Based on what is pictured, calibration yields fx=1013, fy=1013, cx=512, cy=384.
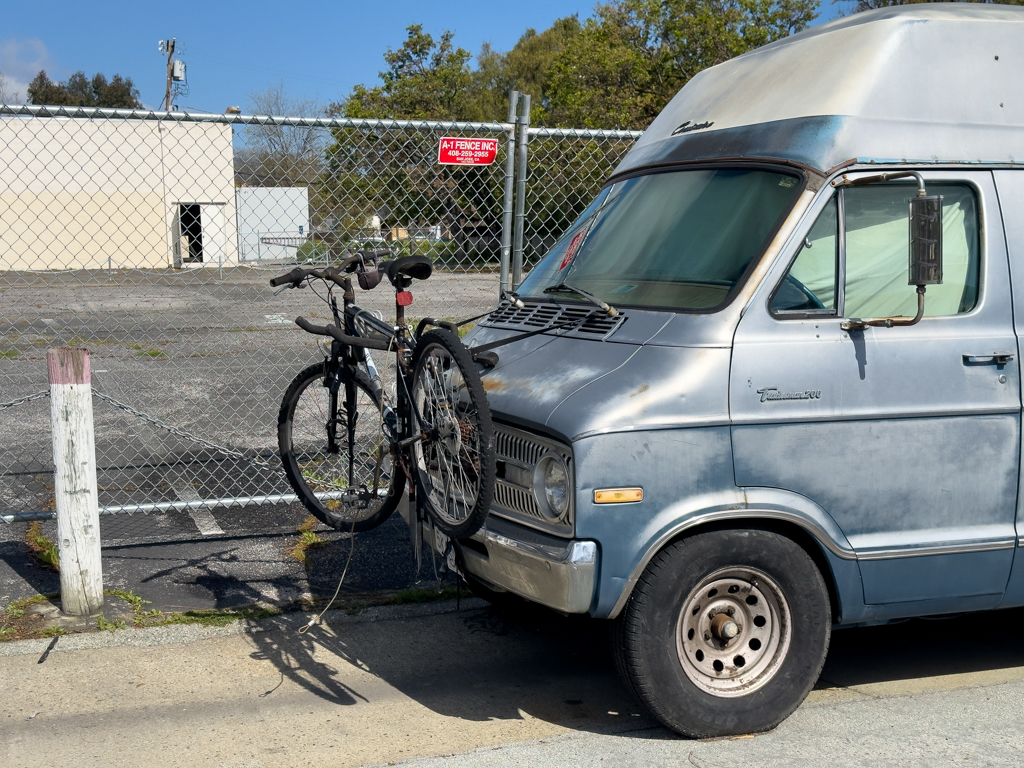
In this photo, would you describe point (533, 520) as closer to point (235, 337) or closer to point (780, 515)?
point (780, 515)

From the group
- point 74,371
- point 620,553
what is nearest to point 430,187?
point 74,371

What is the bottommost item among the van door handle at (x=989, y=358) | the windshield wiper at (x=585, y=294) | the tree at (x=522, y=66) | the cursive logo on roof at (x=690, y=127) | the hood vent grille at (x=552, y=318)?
the van door handle at (x=989, y=358)

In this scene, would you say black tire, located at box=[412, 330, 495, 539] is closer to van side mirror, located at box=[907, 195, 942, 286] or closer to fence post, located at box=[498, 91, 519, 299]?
van side mirror, located at box=[907, 195, 942, 286]

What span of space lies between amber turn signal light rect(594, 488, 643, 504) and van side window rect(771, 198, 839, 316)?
96 centimetres

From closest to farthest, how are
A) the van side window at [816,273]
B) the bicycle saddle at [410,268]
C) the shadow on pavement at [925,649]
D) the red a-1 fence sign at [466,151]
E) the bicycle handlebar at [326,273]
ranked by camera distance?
the van side window at [816,273]
the bicycle saddle at [410,268]
the shadow on pavement at [925,649]
the bicycle handlebar at [326,273]
the red a-1 fence sign at [466,151]

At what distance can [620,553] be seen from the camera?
3.59 metres

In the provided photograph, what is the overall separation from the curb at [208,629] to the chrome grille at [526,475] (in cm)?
149

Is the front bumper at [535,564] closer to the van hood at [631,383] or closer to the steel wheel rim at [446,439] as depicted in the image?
the steel wheel rim at [446,439]

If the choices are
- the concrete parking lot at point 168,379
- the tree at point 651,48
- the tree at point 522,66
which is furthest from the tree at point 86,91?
the concrete parking lot at point 168,379

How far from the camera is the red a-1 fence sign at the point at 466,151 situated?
19.6 ft

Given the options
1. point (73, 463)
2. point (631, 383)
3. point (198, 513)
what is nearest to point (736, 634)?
point (631, 383)

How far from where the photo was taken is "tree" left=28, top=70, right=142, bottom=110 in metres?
73.1

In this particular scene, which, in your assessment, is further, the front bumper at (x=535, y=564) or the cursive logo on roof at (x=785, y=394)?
the cursive logo on roof at (x=785, y=394)

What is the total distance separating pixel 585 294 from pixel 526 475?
92cm
